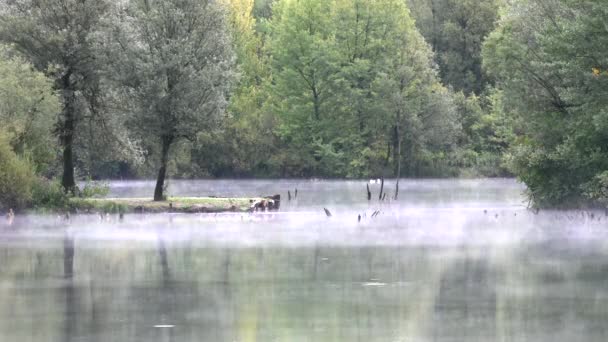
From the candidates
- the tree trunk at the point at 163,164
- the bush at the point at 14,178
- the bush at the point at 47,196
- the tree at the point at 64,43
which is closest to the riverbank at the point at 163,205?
the bush at the point at 47,196

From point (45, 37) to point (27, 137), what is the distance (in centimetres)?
550

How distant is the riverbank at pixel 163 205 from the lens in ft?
174

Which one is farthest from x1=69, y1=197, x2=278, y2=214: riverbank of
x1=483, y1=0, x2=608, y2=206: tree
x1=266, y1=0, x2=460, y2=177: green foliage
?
x1=266, y1=0, x2=460, y2=177: green foliage

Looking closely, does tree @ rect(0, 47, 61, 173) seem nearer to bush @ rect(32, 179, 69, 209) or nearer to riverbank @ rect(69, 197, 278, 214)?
bush @ rect(32, 179, 69, 209)

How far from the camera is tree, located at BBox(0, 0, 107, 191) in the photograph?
54.0 metres

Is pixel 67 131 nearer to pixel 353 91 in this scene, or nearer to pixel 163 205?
pixel 163 205

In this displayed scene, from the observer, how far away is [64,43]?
2149 inches

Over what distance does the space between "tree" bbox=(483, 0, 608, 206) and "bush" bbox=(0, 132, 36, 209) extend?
866 inches

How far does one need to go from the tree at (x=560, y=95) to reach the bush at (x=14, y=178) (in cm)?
2200

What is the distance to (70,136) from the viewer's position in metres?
57.2

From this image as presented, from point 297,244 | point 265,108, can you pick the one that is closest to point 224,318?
point 297,244

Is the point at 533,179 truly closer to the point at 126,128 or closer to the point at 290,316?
the point at 126,128

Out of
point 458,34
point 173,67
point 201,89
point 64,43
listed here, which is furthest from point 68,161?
point 458,34

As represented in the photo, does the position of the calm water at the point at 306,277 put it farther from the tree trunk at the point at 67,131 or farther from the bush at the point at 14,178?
the tree trunk at the point at 67,131
